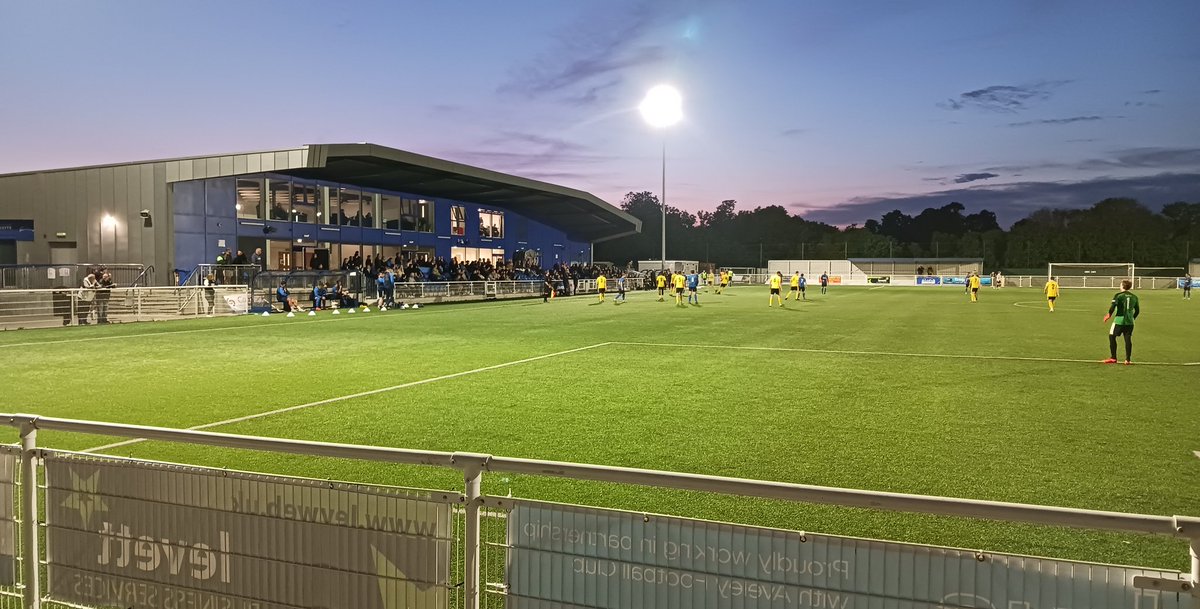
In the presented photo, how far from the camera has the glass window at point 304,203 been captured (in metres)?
41.9

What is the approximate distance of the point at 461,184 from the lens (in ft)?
158

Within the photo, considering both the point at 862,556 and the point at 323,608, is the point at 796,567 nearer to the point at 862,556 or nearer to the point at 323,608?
the point at 862,556

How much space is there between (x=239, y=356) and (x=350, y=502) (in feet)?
48.0

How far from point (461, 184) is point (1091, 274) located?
231 ft

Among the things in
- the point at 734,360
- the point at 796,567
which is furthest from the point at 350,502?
the point at 734,360

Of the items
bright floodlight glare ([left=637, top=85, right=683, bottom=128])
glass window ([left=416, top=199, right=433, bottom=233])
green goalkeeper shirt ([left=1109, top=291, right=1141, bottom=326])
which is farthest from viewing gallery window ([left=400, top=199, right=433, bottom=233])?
green goalkeeper shirt ([left=1109, top=291, right=1141, bottom=326])

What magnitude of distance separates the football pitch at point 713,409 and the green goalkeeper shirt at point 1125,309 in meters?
1.11

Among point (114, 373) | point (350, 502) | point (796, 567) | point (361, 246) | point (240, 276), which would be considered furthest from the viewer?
point (361, 246)

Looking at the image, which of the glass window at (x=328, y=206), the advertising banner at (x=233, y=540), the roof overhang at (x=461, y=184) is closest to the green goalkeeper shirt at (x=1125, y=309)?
the advertising banner at (x=233, y=540)

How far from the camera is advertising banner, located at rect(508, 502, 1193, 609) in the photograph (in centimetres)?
242

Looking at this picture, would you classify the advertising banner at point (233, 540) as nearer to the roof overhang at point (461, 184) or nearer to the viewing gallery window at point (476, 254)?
the roof overhang at point (461, 184)

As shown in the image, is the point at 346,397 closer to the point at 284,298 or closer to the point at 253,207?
the point at 284,298

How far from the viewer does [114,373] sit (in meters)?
13.5

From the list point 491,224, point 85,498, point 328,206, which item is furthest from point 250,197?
point 85,498
